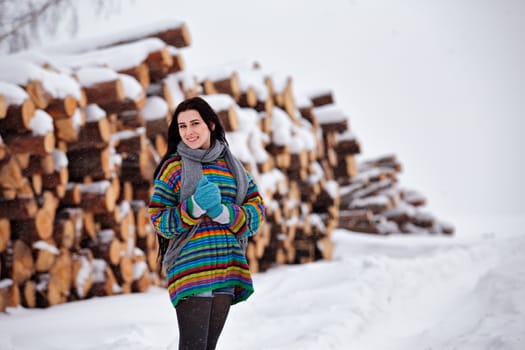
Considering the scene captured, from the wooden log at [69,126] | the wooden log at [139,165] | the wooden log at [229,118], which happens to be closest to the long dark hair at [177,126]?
the wooden log at [69,126]

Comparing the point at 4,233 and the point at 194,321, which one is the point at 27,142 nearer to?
the point at 4,233

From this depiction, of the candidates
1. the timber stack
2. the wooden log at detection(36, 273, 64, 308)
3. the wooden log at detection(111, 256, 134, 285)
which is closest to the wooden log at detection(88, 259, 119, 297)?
the timber stack

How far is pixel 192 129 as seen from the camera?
5.95 feet

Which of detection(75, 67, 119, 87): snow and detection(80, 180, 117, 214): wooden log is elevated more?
detection(75, 67, 119, 87): snow

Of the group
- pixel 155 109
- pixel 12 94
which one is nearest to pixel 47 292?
pixel 12 94

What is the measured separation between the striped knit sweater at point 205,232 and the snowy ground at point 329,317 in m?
0.93

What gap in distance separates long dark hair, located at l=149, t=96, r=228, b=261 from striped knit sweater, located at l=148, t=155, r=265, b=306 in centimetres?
8

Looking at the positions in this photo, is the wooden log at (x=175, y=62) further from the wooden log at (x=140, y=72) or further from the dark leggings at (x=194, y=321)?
the dark leggings at (x=194, y=321)

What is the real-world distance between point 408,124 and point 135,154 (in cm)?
4531

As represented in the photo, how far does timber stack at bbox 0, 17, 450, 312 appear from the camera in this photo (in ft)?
10.2

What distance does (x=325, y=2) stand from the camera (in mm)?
75062

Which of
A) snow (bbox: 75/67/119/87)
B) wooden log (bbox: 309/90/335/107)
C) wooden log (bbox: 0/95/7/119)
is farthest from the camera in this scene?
wooden log (bbox: 309/90/335/107)

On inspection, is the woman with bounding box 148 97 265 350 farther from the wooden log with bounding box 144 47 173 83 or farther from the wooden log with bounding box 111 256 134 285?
the wooden log with bounding box 144 47 173 83

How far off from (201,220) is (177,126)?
0.43 m
